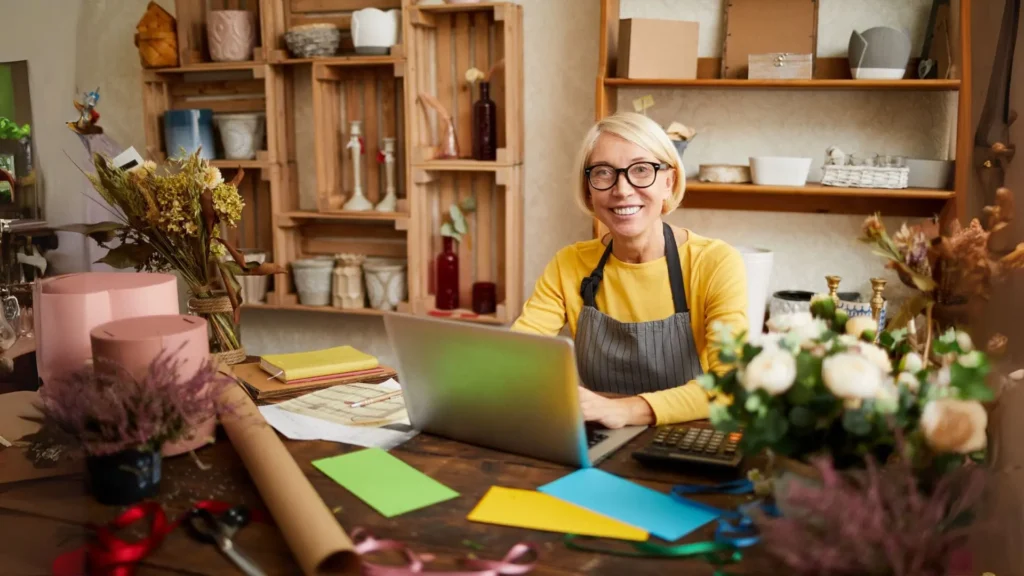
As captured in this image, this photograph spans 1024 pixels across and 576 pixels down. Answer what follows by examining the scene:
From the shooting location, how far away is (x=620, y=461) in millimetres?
1312

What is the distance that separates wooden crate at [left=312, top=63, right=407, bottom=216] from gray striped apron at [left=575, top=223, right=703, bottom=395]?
1558 millimetres

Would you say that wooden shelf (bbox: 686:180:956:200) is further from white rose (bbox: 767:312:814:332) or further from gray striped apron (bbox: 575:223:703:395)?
white rose (bbox: 767:312:814:332)

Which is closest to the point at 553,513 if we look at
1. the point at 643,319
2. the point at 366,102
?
the point at 643,319

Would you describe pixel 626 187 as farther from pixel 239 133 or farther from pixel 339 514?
pixel 239 133

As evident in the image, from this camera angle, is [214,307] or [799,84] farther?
[799,84]

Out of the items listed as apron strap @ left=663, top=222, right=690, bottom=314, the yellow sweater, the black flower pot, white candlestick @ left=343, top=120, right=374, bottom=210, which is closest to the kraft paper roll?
the black flower pot

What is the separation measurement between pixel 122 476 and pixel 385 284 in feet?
7.10

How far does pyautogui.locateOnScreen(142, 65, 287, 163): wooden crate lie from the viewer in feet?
11.2

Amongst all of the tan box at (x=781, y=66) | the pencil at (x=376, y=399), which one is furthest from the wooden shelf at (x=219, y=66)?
the pencil at (x=376, y=399)

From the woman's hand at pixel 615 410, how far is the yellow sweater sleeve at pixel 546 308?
23.2 inches

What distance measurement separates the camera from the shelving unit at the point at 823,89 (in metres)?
2.54

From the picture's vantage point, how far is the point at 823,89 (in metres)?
2.91

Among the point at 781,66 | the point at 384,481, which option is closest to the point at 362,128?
the point at 781,66

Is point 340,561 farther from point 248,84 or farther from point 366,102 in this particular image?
point 248,84
